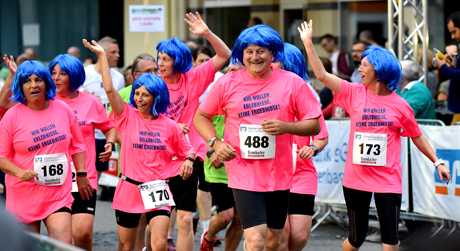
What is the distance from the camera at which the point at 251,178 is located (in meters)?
8.03

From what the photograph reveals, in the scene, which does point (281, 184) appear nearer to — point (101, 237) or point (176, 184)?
point (176, 184)

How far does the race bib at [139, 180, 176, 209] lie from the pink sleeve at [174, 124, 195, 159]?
33 cm

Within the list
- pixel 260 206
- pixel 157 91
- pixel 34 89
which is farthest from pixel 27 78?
pixel 260 206

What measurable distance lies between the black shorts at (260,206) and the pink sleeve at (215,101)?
0.56 metres

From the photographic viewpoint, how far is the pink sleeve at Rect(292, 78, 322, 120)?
812 cm

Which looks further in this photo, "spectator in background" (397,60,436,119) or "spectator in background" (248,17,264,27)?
"spectator in background" (248,17,264,27)

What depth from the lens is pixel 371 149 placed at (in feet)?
29.5

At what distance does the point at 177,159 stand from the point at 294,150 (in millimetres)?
894

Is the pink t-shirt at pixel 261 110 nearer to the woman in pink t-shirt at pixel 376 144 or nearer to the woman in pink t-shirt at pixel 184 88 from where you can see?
the woman in pink t-shirt at pixel 376 144

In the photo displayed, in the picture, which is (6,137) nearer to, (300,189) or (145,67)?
(300,189)

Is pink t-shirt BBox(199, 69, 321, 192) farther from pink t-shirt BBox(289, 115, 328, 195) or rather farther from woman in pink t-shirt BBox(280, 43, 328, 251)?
pink t-shirt BBox(289, 115, 328, 195)

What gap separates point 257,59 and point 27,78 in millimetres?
1606

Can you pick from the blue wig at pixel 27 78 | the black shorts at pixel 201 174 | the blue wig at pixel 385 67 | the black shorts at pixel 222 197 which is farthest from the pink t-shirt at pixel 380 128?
the blue wig at pixel 27 78

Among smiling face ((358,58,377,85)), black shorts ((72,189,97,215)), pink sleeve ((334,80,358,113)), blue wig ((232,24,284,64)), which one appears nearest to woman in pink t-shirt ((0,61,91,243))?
black shorts ((72,189,97,215))
